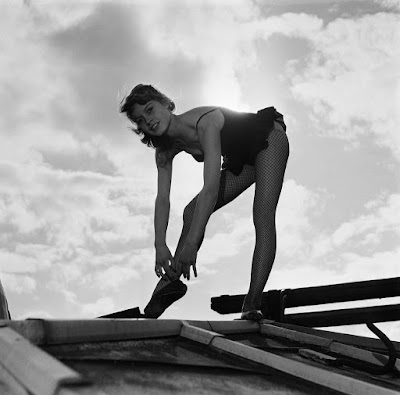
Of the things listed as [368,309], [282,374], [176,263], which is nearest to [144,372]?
[282,374]

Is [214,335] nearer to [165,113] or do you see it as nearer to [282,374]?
[282,374]

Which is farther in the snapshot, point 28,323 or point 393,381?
point 393,381

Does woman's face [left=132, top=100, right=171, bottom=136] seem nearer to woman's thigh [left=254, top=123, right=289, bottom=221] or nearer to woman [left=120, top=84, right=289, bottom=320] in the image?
woman [left=120, top=84, right=289, bottom=320]

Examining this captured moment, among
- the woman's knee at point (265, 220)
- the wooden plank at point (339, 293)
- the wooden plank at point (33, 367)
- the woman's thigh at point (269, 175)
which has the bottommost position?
the wooden plank at point (33, 367)

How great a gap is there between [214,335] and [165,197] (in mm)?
1742

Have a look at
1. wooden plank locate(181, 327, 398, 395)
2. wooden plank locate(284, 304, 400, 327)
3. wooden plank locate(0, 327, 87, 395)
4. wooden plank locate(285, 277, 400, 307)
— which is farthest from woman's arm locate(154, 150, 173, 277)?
wooden plank locate(0, 327, 87, 395)

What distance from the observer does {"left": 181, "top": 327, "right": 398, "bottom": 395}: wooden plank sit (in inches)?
58.7

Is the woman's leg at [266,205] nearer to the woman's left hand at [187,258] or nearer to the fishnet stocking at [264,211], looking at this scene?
the fishnet stocking at [264,211]

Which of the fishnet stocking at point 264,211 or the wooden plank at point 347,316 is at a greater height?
the fishnet stocking at point 264,211

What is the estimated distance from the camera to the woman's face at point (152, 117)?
3227 mm

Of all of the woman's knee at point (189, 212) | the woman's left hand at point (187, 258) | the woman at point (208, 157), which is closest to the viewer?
the woman's left hand at point (187, 258)

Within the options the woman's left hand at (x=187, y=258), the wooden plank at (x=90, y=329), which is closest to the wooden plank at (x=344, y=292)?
the woman's left hand at (x=187, y=258)

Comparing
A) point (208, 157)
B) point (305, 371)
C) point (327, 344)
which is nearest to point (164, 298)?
point (208, 157)

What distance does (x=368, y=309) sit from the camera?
3947 mm
